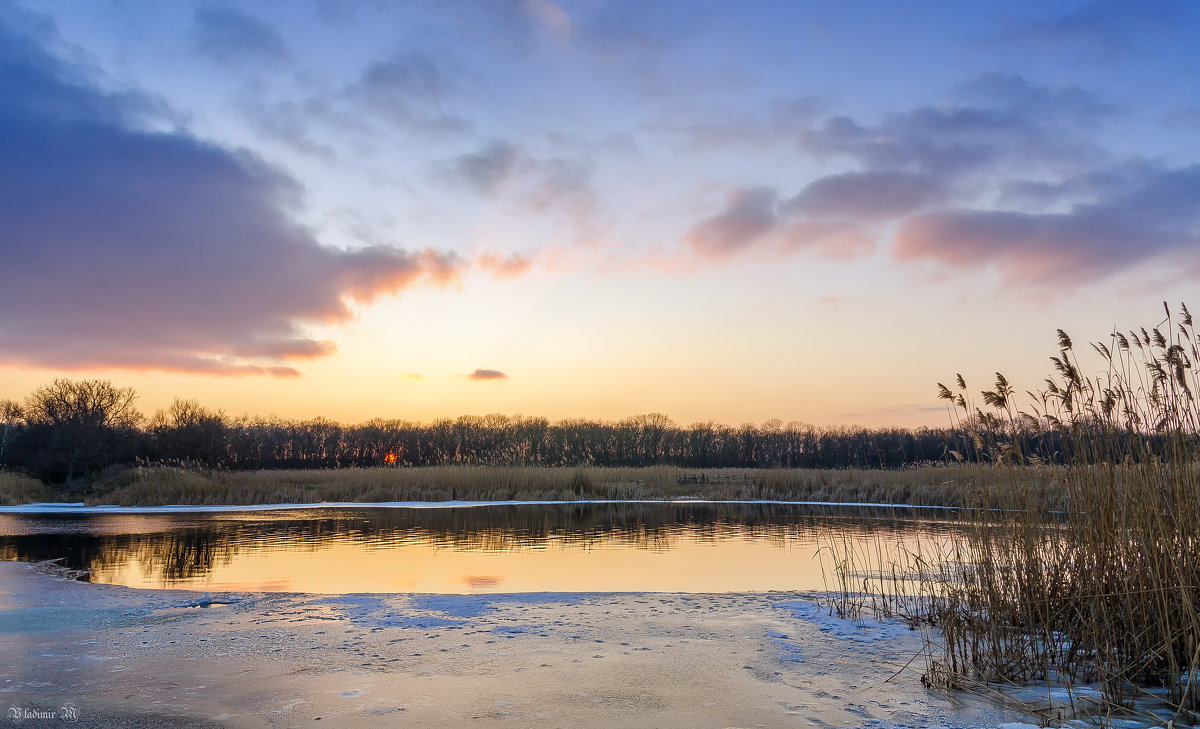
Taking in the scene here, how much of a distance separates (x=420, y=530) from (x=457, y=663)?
11.2 m

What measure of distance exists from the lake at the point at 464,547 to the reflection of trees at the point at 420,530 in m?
0.04

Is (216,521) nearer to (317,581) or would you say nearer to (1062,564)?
(317,581)

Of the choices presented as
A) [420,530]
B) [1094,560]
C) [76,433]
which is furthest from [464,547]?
[76,433]

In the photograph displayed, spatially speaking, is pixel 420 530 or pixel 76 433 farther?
pixel 76 433

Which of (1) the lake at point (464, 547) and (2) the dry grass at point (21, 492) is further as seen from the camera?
(2) the dry grass at point (21, 492)

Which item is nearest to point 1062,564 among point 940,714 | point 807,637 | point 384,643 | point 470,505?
point 940,714

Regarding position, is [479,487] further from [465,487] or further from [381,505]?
[381,505]

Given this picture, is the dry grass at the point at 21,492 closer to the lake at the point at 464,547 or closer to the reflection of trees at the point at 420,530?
the lake at the point at 464,547

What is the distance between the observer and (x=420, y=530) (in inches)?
618

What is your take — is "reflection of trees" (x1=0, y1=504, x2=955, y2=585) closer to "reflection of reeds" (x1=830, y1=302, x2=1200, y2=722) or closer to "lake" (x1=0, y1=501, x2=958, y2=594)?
"lake" (x1=0, y1=501, x2=958, y2=594)

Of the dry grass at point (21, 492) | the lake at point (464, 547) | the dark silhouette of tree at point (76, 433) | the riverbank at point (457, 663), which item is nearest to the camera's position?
the riverbank at point (457, 663)

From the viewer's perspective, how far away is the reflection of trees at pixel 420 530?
11.6 m

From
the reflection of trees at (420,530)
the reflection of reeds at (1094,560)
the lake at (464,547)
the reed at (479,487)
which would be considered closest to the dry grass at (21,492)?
the reed at (479,487)

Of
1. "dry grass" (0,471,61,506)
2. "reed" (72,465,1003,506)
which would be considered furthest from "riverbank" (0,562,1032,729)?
"dry grass" (0,471,61,506)
